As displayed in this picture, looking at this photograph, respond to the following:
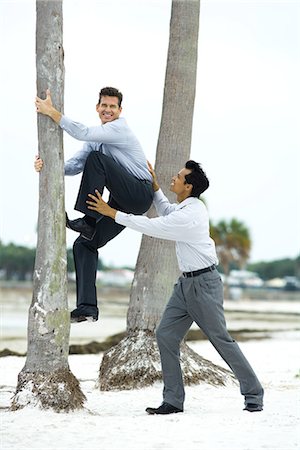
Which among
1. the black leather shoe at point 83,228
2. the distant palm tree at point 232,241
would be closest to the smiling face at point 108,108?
the black leather shoe at point 83,228

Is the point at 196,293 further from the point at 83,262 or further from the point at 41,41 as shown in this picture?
the point at 41,41

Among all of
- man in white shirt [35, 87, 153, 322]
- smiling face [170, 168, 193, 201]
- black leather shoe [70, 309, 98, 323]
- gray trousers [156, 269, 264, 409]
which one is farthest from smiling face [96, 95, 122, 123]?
black leather shoe [70, 309, 98, 323]

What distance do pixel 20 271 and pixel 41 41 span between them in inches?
3271

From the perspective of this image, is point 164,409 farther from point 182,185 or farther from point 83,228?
point 182,185

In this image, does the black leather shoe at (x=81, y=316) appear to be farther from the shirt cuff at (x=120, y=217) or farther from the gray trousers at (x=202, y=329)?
the shirt cuff at (x=120, y=217)

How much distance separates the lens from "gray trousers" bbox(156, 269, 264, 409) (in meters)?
8.57

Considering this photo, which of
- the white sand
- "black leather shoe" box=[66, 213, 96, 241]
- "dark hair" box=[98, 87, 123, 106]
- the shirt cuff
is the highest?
"dark hair" box=[98, 87, 123, 106]

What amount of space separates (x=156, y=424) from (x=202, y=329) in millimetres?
899

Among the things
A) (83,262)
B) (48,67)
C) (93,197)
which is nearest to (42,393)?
(83,262)

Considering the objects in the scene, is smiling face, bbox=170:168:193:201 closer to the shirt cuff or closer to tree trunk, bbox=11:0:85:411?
the shirt cuff

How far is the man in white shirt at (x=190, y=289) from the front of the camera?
8.49 m

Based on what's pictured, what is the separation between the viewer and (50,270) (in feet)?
29.0

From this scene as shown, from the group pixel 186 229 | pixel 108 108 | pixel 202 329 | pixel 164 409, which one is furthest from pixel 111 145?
pixel 164 409

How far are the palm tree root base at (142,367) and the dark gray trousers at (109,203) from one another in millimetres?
2374
